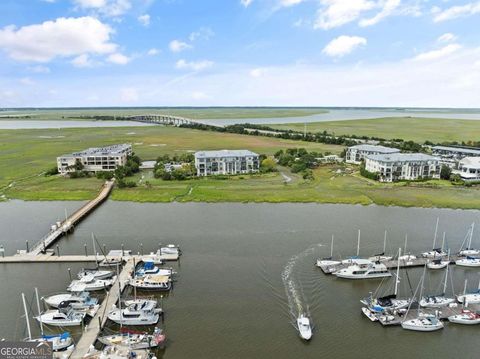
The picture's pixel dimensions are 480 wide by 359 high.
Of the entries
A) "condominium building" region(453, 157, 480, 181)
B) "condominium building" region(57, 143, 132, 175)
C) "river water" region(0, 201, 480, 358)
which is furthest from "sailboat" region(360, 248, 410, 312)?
"condominium building" region(57, 143, 132, 175)

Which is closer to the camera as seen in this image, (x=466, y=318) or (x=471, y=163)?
(x=466, y=318)

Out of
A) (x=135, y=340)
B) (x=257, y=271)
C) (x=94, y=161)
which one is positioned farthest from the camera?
(x=94, y=161)

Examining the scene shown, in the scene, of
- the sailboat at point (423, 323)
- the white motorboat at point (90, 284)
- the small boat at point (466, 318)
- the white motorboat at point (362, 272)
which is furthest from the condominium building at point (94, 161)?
the small boat at point (466, 318)

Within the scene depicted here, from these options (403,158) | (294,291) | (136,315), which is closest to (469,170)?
(403,158)

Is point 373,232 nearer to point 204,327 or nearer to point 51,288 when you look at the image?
point 204,327

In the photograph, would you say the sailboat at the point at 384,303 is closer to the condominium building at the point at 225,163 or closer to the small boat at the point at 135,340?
the small boat at the point at 135,340

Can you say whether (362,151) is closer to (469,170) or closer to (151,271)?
(469,170)

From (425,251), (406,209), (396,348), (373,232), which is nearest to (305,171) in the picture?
(406,209)
